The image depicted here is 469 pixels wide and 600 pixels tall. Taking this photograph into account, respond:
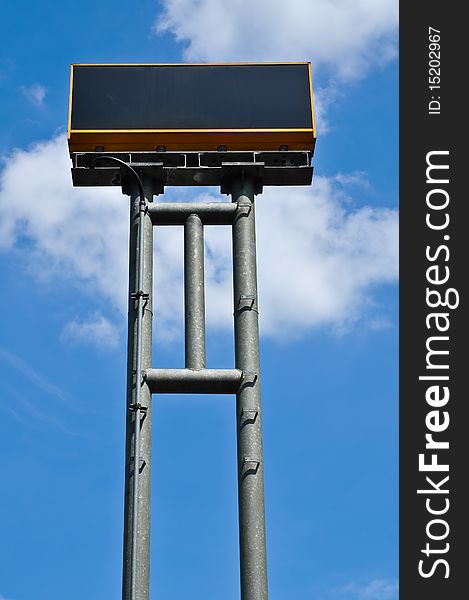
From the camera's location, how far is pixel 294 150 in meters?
17.5

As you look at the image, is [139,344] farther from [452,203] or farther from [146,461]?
[452,203]

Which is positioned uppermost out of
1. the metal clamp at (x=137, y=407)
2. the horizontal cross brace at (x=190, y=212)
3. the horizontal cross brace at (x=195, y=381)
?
the horizontal cross brace at (x=190, y=212)

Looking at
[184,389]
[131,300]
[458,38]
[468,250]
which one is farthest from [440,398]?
[458,38]

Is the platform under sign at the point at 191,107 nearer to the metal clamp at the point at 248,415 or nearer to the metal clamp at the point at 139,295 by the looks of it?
the metal clamp at the point at 139,295

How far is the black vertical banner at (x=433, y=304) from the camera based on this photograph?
46.5 ft

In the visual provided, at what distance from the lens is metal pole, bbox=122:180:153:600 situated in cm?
1384

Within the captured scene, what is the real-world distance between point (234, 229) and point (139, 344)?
275 centimetres

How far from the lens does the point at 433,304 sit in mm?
15438

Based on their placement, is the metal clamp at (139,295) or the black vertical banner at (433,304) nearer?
the black vertical banner at (433,304)

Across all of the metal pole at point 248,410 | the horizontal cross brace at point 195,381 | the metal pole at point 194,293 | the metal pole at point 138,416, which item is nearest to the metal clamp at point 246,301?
the metal pole at point 248,410

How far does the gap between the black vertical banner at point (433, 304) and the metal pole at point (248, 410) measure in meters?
1.85

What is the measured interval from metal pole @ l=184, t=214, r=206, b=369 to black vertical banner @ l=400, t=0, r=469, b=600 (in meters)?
2.82

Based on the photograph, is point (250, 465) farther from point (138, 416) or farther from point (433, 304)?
point (433, 304)

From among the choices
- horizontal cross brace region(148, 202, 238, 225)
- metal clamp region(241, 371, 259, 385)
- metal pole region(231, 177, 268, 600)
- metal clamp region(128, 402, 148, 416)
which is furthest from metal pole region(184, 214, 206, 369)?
metal clamp region(128, 402, 148, 416)
